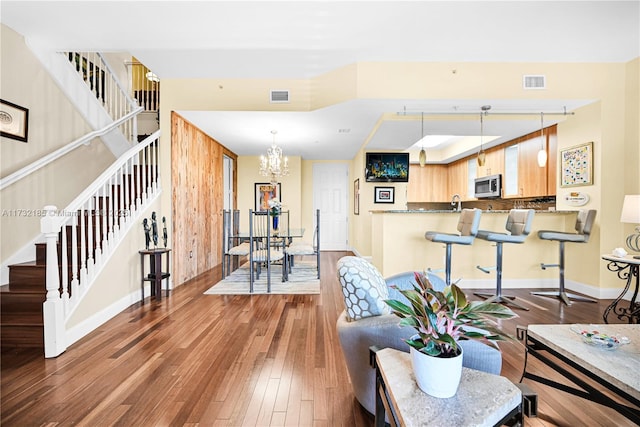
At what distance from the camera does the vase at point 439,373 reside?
95 centimetres

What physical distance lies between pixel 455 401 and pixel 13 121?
4.23 metres

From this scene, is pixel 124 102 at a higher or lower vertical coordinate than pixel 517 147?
higher

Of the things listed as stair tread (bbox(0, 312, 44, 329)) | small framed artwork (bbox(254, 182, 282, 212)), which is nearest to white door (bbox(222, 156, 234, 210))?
small framed artwork (bbox(254, 182, 282, 212))

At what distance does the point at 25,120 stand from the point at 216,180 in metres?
2.98

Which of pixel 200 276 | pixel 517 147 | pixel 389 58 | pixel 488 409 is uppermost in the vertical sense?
pixel 389 58

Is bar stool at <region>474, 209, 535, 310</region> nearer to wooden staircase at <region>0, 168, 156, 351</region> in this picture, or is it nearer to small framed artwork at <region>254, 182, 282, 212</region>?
wooden staircase at <region>0, 168, 156, 351</region>

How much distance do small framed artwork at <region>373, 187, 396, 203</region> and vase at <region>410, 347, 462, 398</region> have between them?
17.9ft

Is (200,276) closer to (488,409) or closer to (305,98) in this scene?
(305,98)

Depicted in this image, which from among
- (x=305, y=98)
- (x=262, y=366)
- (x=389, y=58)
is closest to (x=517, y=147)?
(x=389, y=58)

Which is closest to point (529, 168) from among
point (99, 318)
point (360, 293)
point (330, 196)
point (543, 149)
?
point (543, 149)

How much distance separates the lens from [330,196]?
7.94 m

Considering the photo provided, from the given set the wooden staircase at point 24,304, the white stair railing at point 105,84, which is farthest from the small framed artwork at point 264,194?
→ the wooden staircase at point 24,304

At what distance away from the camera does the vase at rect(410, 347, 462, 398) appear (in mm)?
946

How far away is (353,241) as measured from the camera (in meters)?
7.63
